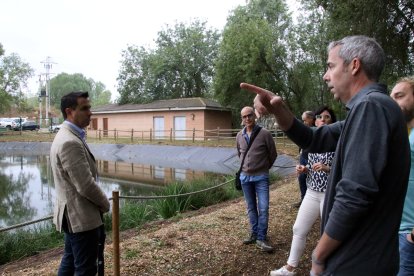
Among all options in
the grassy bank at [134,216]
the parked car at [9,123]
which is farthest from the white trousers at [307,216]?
the parked car at [9,123]

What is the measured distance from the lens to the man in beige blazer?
115 inches

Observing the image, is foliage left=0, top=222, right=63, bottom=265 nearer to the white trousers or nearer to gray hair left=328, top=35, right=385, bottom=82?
the white trousers

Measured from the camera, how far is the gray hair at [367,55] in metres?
1.68

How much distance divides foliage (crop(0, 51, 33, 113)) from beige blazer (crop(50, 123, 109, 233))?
4247 centimetres

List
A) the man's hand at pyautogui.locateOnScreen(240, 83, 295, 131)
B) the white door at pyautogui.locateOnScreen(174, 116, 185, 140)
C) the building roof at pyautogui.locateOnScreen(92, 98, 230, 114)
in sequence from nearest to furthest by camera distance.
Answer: the man's hand at pyautogui.locateOnScreen(240, 83, 295, 131), the building roof at pyautogui.locateOnScreen(92, 98, 230, 114), the white door at pyautogui.locateOnScreen(174, 116, 185, 140)

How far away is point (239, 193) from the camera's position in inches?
376

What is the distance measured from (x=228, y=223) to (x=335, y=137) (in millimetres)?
4001

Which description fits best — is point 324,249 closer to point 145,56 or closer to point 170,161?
point 170,161

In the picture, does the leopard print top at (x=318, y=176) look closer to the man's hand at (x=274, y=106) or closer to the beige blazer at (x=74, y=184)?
the man's hand at (x=274, y=106)

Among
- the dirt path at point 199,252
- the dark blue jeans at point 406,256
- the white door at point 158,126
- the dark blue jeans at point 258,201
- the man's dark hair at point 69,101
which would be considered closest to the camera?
the dark blue jeans at point 406,256

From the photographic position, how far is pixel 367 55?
1681mm

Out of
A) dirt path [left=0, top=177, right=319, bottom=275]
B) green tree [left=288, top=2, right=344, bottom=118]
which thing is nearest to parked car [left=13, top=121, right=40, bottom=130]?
green tree [left=288, top=2, right=344, bottom=118]

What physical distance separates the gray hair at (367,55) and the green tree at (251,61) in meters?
22.1

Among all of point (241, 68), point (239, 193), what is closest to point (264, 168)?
point (239, 193)
